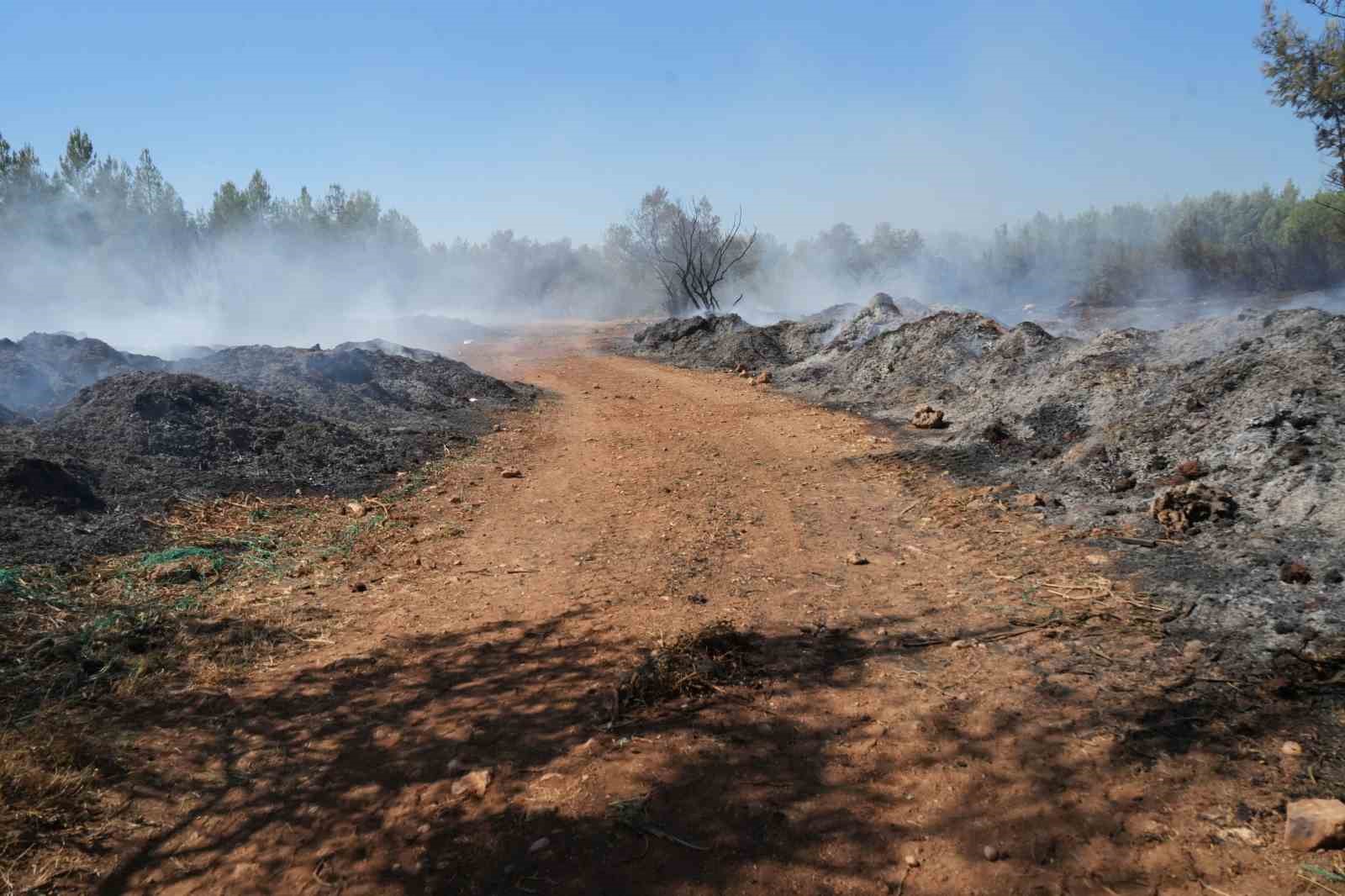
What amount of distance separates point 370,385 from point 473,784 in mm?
11851

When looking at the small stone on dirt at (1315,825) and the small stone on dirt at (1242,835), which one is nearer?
the small stone on dirt at (1315,825)

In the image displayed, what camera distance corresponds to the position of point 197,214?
4256 centimetres

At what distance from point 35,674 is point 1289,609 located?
6.84 metres

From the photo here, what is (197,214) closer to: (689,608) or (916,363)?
(916,363)

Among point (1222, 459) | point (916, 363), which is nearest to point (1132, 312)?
point (916, 363)

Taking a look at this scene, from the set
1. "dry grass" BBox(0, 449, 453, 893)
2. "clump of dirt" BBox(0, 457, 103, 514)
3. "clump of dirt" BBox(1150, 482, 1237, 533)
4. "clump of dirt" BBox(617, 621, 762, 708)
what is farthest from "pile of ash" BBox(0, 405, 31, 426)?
"clump of dirt" BBox(1150, 482, 1237, 533)

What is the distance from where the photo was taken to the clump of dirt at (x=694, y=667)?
12.9ft

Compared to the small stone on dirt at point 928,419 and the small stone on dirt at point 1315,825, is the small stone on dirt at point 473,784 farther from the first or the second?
the small stone on dirt at point 928,419

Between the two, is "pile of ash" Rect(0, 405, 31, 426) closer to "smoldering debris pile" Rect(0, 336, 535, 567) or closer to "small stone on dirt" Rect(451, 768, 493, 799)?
"smoldering debris pile" Rect(0, 336, 535, 567)

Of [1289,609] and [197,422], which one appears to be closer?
[1289,609]

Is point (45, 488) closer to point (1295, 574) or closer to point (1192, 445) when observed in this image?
point (1295, 574)

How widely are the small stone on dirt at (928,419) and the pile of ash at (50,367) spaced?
11.7 m

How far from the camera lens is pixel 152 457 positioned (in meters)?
8.23

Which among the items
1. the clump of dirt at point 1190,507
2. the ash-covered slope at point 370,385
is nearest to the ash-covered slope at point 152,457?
the ash-covered slope at point 370,385
